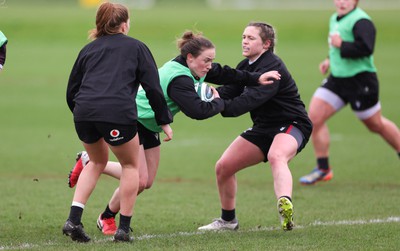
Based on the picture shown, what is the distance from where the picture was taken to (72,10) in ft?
149

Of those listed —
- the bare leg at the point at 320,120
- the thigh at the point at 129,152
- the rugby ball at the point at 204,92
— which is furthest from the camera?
the bare leg at the point at 320,120

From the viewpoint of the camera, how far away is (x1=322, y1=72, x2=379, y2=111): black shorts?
1091 cm

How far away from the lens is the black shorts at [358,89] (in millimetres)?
10914

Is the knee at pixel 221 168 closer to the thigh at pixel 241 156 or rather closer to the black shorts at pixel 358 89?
the thigh at pixel 241 156

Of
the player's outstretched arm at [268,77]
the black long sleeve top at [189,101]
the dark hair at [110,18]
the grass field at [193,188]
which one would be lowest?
the grass field at [193,188]

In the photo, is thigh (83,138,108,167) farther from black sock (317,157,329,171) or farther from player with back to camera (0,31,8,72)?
black sock (317,157,329,171)

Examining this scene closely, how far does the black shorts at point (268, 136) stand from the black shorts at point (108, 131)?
1.44 meters

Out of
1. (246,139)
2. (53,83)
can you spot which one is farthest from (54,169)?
(53,83)

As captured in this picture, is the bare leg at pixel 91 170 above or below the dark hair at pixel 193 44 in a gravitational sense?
below

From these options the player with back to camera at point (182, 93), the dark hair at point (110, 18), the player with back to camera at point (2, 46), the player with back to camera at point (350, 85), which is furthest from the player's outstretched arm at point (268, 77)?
the player with back to camera at point (350, 85)

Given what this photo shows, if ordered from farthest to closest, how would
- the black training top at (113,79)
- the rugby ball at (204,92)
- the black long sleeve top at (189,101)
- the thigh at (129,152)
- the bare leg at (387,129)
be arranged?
the bare leg at (387,129)
the rugby ball at (204,92)
the black long sleeve top at (189,101)
the thigh at (129,152)
the black training top at (113,79)

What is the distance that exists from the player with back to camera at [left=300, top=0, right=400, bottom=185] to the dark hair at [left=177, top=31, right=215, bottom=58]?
3986 mm

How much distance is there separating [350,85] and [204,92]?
13.6 feet

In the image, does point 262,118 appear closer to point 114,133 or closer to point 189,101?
point 189,101
